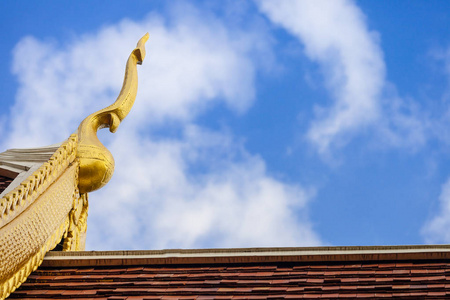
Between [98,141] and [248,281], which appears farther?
[98,141]

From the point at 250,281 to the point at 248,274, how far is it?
170mm

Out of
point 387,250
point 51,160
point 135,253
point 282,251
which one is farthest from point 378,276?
point 51,160

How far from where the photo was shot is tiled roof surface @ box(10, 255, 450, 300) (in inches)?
322

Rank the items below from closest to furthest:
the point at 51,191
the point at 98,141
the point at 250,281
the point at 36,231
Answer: the point at 250,281, the point at 36,231, the point at 51,191, the point at 98,141

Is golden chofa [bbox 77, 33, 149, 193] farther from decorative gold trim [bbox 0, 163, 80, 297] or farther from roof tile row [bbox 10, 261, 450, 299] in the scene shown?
roof tile row [bbox 10, 261, 450, 299]

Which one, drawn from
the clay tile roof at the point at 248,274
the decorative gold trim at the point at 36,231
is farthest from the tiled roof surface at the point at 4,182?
the clay tile roof at the point at 248,274

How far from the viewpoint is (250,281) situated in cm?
871

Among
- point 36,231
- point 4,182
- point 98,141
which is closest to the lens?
point 36,231

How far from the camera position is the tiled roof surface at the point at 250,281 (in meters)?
8.18

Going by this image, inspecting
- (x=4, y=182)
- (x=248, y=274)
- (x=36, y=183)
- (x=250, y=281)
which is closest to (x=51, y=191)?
(x=36, y=183)

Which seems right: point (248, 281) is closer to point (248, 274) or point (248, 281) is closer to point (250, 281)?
point (250, 281)

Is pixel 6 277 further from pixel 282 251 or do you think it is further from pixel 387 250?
pixel 387 250

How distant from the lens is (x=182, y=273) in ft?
29.9

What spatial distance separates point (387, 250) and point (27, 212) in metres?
3.68
